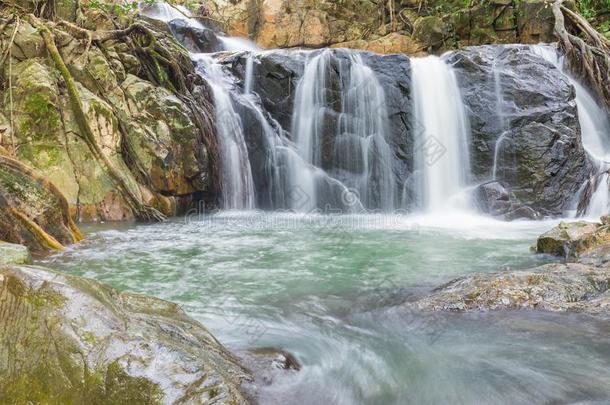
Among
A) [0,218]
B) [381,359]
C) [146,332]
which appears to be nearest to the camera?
[146,332]

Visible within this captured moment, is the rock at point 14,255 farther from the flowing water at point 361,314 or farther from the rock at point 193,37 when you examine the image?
→ the rock at point 193,37

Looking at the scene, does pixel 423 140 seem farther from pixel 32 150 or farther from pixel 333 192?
pixel 32 150

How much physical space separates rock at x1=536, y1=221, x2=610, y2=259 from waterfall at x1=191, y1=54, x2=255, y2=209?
6297mm

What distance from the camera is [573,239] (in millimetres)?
5570

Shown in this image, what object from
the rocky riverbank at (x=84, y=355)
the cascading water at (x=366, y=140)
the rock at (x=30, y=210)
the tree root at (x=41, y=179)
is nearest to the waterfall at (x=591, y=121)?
the cascading water at (x=366, y=140)

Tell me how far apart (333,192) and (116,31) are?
569 cm

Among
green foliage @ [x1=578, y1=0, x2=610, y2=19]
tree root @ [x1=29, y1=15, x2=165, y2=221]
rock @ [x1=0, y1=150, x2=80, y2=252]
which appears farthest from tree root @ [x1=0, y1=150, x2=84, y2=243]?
green foliage @ [x1=578, y1=0, x2=610, y2=19]

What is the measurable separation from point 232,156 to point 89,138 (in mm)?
3222

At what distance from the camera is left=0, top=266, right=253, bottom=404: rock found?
2018 mm

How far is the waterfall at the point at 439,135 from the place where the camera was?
10.7 metres

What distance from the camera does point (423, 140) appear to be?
11203 millimetres

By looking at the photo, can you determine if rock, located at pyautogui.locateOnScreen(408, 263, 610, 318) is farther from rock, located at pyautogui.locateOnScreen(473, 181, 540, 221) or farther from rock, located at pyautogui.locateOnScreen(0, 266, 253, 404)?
rock, located at pyautogui.locateOnScreen(473, 181, 540, 221)

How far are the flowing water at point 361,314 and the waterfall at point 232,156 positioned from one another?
2.46 meters

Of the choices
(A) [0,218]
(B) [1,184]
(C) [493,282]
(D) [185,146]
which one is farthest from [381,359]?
(D) [185,146]
